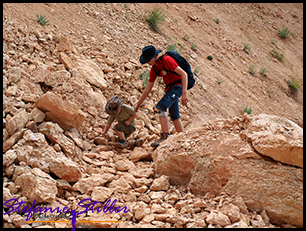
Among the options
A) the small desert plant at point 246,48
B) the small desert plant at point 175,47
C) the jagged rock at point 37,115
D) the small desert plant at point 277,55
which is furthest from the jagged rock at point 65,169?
the small desert plant at point 277,55

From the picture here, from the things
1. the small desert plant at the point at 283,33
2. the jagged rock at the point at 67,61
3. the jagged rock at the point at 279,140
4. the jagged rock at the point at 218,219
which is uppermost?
the small desert plant at the point at 283,33

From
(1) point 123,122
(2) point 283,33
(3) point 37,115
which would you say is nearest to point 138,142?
(1) point 123,122

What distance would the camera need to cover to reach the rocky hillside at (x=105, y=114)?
2.44 m

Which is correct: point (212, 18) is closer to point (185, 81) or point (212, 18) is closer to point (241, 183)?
point (185, 81)

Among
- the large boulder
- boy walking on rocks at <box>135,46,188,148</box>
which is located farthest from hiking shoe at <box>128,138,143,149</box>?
the large boulder

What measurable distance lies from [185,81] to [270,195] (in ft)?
5.60

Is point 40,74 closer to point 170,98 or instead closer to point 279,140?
point 170,98

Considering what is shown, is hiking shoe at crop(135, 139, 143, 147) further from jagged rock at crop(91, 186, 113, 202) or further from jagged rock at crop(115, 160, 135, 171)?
jagged rock at crop(91, 186, 113, 202)

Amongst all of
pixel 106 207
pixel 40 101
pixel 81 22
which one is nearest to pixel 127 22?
pixel 81 22

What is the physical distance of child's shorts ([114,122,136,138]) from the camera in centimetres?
402

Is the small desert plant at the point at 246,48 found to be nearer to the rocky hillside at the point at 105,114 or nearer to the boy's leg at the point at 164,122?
the rocky hillside at the point at 105,114

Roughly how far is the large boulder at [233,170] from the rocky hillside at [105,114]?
0.8 inches

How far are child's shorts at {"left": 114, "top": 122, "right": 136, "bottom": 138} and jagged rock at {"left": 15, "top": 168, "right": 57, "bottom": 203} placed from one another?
1.53m

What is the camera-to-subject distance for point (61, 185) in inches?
109
